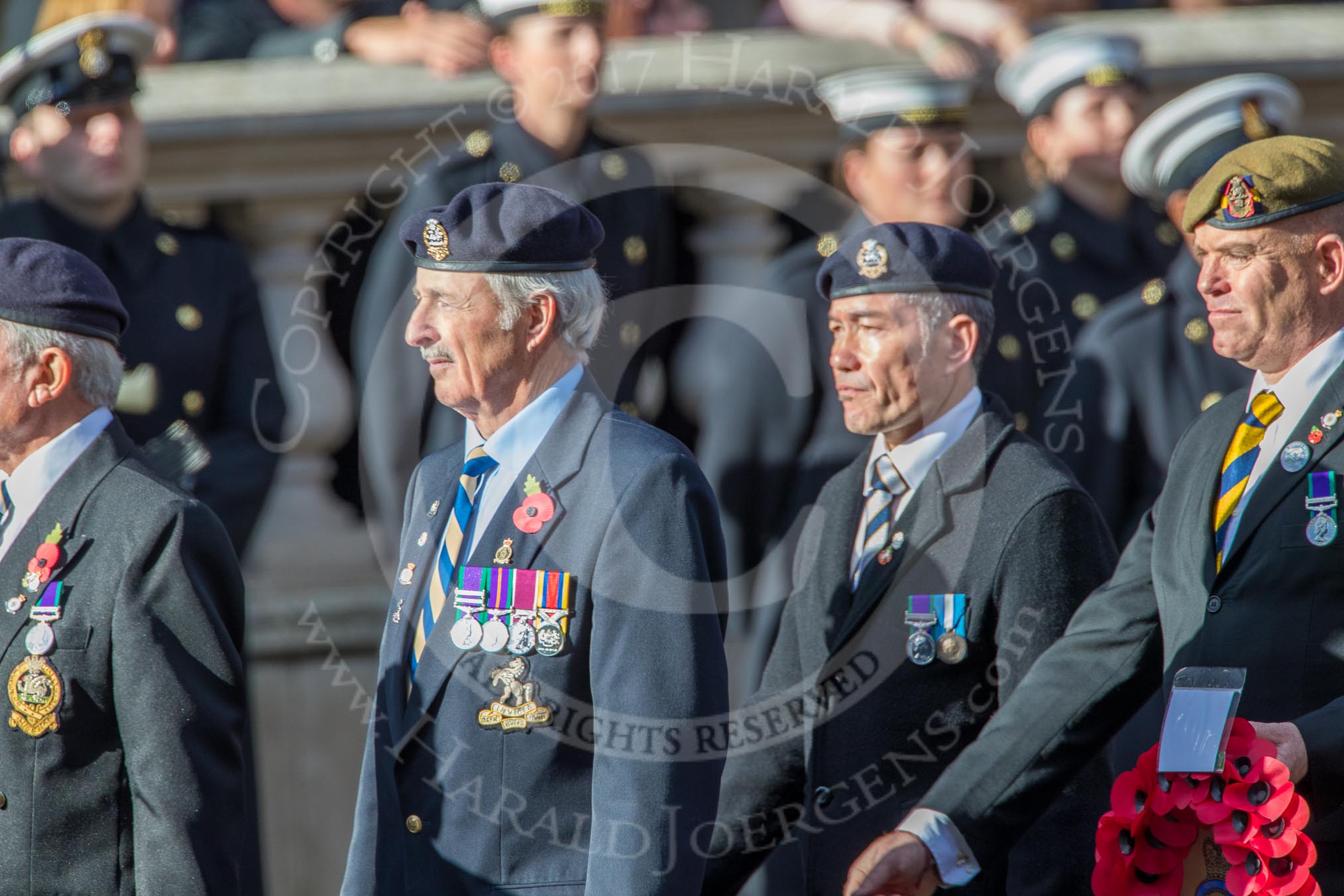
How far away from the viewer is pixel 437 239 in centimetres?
430

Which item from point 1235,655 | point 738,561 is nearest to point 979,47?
point 738,561

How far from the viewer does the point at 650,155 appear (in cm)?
634

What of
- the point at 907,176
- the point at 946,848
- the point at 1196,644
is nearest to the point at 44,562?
the point at 946,848

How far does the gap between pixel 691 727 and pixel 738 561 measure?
198 centimetres

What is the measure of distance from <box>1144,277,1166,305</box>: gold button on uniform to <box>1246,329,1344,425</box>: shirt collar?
2.15 m

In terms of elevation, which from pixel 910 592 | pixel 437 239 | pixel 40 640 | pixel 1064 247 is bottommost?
pixel 40 640

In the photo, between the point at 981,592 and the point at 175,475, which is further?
the point at 175,475

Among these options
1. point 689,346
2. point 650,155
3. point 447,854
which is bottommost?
point 447,854

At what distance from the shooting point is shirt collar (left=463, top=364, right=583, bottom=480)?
14.1 ft

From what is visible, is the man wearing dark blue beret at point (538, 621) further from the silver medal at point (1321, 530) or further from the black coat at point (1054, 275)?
the black coat at point (1054, 275)

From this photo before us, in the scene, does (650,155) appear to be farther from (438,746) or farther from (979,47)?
(438,746)

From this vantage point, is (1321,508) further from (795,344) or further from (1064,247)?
(1064,247)

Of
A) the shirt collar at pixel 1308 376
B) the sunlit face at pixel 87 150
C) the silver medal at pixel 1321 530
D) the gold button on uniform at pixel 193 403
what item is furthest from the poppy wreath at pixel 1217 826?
the sunlit face at pixel 87 150

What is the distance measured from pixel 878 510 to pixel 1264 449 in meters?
0.82
